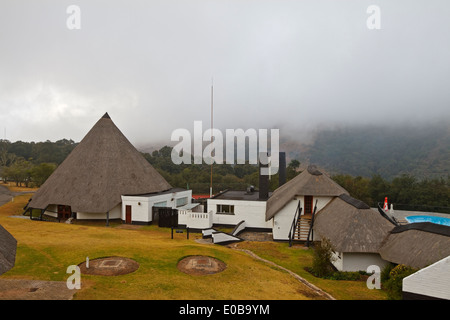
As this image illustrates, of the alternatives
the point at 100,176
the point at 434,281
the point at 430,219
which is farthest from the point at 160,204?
the point at 430,219

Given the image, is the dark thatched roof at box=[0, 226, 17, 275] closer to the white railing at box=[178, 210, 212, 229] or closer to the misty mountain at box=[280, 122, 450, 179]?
the white railing at box=[178, 210, 212, 229]

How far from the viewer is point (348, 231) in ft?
63.4

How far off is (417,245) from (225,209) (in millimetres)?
19233

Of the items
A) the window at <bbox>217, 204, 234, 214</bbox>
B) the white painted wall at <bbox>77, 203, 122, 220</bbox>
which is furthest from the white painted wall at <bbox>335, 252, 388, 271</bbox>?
the white painted wall at <bbox>77, 203, 122, 220</bbox>

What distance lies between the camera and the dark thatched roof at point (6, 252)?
7918 mm

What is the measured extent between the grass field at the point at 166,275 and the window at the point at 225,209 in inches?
378

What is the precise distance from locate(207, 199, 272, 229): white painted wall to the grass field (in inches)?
332

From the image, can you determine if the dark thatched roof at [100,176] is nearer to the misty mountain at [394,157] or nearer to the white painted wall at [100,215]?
the white painted wall at [100,215]

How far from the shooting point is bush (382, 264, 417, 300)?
13.7 meters

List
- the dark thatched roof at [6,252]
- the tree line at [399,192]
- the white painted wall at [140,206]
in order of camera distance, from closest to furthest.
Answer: the dark thatched roof at [6,252] → the white painted wall at [140,206] → the tree line at [399,192]

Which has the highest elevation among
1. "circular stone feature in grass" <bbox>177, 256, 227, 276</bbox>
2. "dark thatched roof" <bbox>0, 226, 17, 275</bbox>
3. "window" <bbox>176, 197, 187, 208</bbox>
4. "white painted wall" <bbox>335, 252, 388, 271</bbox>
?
"dark thatched roof" <bbox>0, 226, 17, 275</bbox>

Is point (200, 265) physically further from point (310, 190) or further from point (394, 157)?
point (394, 157)

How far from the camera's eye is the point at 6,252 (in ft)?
29.1

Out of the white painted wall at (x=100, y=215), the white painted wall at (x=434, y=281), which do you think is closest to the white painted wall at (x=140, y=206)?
the white painted wall at (x=100, y=215)
